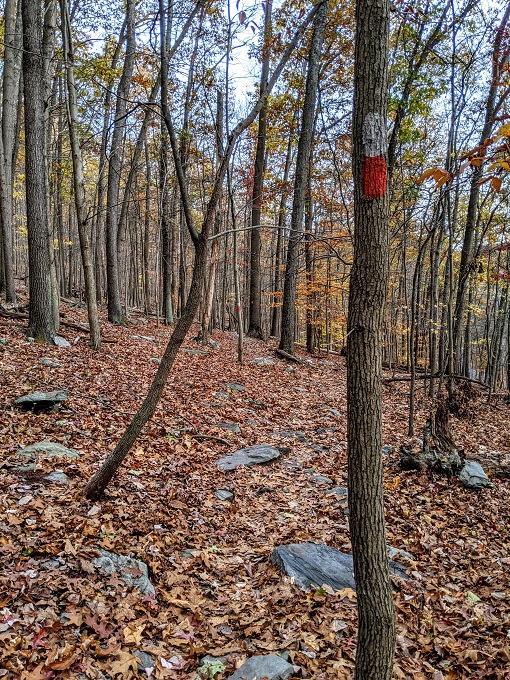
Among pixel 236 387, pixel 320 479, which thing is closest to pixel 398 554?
pixel 320 479

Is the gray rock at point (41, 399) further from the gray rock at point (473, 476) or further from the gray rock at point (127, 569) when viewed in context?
the gray rock at point (473, 476)

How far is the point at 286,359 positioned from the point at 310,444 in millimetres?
6019

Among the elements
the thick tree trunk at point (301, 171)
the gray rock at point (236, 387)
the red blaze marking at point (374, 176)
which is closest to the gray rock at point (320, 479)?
the gray rock at point (236, 387)

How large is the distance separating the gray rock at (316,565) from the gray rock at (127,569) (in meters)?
1.23

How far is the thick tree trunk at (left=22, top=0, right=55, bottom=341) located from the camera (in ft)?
26.9

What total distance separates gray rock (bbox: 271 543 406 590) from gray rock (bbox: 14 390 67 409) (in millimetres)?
3869

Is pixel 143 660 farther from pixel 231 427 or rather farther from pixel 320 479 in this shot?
pixel 231 427

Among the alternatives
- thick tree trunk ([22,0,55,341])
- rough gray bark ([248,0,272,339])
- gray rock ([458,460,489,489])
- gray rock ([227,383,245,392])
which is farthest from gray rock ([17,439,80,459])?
rough gray bark ([248,0,272,339])

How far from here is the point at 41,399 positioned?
19.2ft

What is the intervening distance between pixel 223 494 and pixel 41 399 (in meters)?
2.97

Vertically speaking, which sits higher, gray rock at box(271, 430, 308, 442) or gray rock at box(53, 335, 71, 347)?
gray rock at box(53, 335, 71, 347)

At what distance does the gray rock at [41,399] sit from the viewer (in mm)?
5797

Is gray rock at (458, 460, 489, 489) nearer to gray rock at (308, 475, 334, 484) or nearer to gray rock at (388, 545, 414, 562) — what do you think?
gray rock at (308, 475, 334, 484)

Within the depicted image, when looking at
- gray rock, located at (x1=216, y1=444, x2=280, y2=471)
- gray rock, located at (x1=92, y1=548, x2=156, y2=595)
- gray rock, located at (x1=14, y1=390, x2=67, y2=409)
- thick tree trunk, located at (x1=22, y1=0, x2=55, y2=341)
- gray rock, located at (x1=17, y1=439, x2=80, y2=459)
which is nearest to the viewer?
gray rock, located at (x1=92, y1=548, x2=156, y2=595)
